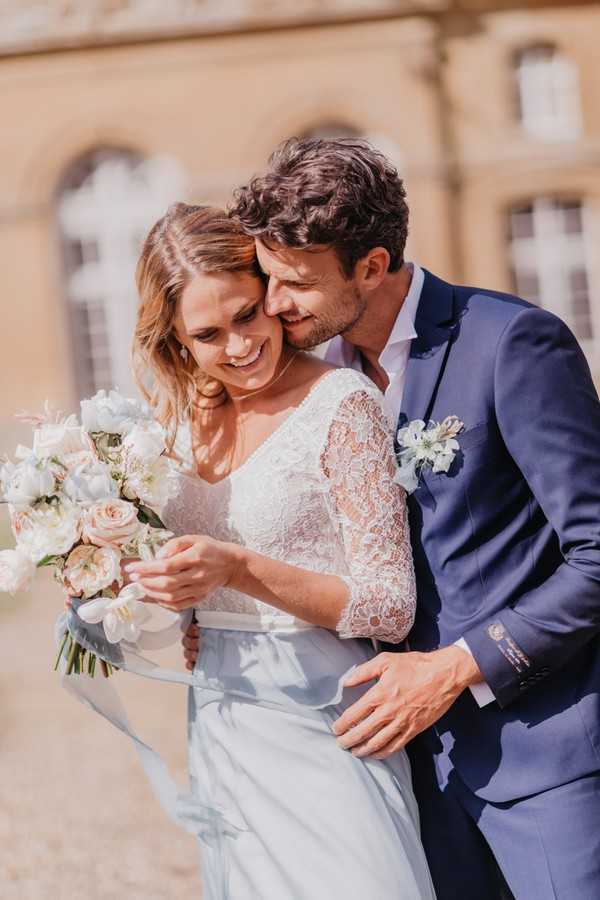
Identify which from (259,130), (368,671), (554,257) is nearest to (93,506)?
(368,671)

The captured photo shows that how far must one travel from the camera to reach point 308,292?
2814 mm

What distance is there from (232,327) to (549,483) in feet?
2.52

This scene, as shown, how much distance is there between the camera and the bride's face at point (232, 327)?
2.82 m

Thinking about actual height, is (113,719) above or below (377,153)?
below

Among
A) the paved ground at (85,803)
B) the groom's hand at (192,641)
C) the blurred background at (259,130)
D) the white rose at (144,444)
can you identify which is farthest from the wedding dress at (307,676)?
the blurred background at (259,130)

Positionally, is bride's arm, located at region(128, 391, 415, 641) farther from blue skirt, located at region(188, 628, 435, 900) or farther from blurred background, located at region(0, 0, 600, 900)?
blurred background, located at region(0, 0, 600, 900)

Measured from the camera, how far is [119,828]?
6344 mm

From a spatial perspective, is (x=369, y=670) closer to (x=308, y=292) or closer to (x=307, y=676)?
(x=307, y=676)

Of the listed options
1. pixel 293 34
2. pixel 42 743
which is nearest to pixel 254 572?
pixel 42 743

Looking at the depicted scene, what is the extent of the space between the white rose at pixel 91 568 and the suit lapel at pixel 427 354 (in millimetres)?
682

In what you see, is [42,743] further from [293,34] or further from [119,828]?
[293,34]

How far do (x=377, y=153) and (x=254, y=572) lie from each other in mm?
970

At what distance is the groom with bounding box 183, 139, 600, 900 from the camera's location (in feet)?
8.49

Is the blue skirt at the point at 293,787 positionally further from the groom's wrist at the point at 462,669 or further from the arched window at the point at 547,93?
the arched window at the point at 547,93
